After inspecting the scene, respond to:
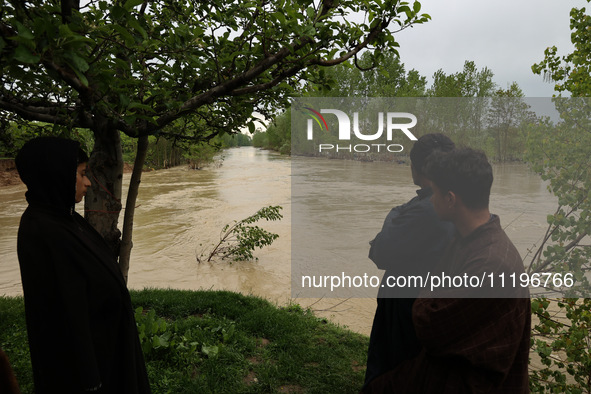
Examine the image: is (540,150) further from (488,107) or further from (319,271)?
(319,271)

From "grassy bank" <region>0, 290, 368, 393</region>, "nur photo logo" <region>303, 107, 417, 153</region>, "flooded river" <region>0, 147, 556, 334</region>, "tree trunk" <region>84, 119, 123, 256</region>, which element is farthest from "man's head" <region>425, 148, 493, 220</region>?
"grassy bank" <region>0, 290, 368, 393</region>

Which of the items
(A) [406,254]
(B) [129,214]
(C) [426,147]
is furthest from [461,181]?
(B) [129,214]

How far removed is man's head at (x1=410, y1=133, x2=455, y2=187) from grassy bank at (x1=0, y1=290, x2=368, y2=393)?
2.37m

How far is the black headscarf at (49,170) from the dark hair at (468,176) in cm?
185

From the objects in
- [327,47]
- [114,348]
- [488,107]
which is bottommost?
[114,348]

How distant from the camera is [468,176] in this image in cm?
176

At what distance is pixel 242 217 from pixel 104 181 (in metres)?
12.0

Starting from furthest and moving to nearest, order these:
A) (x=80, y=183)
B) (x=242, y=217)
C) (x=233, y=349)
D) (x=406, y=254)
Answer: (x=242, y=217)
(x=233, y=349)
(x=406, y=254)
(x=80, y=183)

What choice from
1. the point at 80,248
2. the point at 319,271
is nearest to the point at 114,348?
the point at 80,248

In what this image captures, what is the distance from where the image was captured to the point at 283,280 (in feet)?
27.3

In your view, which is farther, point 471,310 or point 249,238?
point 249,238

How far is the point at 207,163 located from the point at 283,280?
1314 inches

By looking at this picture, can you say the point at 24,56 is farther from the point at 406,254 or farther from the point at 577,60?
the point at 577,60

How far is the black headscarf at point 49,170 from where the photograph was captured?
1.85m
